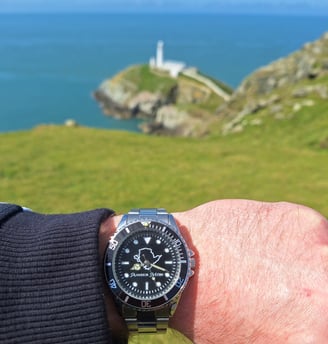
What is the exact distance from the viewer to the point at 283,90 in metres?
27.7

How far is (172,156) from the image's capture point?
15328 millimetres

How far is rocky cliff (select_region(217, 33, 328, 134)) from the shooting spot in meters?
22.4

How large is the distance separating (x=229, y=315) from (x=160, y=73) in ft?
271

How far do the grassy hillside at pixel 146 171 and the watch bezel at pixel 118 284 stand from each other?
8407 mm

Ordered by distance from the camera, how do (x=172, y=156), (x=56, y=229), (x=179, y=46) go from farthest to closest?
1. (x=179, y=46)
2. (x=172, y=156)
3. (x=56, y=229)

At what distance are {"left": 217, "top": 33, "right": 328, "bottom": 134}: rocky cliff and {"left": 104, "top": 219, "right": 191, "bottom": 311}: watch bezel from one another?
1997 centimetres

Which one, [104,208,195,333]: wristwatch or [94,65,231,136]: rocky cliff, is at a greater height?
[94,65,231,136]: rocky cliff

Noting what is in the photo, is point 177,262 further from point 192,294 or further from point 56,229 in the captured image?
point 56,229

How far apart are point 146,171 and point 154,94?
62.8m

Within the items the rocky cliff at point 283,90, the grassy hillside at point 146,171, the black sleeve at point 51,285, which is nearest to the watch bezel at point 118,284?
the black sleeve at point 51,285

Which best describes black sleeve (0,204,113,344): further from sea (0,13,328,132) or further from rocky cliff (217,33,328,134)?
sea (0,13,328,132)

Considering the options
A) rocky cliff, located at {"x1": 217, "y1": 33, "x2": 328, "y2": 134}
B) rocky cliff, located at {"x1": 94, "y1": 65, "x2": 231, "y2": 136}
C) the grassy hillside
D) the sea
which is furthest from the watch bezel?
the sea

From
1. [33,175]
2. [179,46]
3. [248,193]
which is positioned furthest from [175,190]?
[179,46]

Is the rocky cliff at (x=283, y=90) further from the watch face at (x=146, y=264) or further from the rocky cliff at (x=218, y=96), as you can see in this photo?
the watch face at (x=146, y=264)
